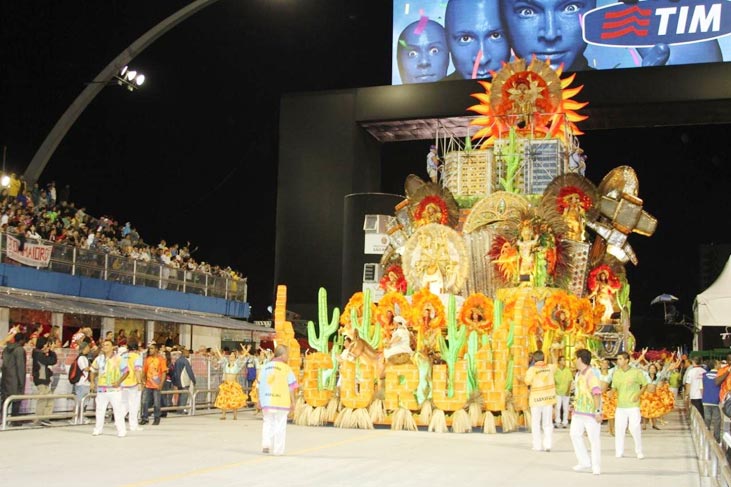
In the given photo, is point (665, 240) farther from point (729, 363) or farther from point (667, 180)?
point (729, 363)

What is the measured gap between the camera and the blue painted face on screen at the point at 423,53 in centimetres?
Answer: 3167

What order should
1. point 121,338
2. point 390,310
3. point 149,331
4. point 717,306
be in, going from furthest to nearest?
point 149,331 < point 121,338 < point 390,310 < point 717,306

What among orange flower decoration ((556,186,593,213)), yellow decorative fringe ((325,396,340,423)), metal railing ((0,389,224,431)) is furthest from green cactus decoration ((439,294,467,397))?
orange flower decoration ((556,186,593,213))

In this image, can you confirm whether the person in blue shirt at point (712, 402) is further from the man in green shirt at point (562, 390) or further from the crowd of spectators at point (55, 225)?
the crowd of spectators at point (55, 225)

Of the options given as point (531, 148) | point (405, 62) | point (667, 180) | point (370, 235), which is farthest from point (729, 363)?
point (667, 180)

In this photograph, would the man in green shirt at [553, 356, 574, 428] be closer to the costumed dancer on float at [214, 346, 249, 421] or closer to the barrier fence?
the costumed dancer on float at [214, 346, 249, 421]

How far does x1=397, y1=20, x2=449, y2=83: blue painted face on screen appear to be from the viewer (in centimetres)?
3167

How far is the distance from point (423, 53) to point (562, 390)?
18770mm

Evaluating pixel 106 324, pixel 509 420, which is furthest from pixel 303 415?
pixel 106 324

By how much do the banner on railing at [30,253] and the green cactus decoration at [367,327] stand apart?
8.31 m

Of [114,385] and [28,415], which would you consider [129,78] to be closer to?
[28,415]

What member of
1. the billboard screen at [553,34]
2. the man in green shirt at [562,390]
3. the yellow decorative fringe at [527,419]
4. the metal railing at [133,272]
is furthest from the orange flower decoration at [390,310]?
the billboard screen at [553,34]

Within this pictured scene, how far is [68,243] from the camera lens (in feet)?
78.1

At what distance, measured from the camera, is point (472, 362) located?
16797 mm
